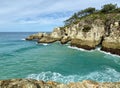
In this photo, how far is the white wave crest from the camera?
2516 centimetres

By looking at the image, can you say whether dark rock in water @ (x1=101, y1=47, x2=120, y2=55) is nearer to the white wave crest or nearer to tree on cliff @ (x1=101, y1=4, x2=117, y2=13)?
the white wave crest

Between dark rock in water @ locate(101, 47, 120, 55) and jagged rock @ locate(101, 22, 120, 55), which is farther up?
jagged rock @ locate(101, 22, 120, 55)

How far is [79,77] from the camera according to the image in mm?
26031

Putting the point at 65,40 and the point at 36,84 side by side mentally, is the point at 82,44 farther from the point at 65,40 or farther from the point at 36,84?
the point at 36,84

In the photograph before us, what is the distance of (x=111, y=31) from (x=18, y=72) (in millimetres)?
29353

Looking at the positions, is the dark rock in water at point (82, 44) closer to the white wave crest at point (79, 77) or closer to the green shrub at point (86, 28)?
the green shrub at point (86, 28)

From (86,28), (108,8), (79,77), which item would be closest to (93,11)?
(108,8)

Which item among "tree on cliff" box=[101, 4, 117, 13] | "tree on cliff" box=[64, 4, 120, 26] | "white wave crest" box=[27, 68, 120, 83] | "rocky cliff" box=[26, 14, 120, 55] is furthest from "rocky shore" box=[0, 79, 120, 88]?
"tree on cliff" box=[101, 4, 117, 13]

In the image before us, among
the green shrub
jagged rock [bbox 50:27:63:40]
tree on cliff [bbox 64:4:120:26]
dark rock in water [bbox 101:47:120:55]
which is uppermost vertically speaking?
tree on cliff [bbox 64:4:120:26]

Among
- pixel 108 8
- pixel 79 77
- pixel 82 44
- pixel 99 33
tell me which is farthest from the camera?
pixel 108 8

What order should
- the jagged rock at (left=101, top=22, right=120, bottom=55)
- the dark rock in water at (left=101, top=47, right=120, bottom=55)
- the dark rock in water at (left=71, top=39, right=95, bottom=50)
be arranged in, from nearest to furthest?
the dark rock in water at (left=101, top=47, right=120, bottom=55) → the jagged rock at (left=101, top=22, right=120, bottom=55) → the dark rock in water at (left=71, top=39, right=95, bottom=50)

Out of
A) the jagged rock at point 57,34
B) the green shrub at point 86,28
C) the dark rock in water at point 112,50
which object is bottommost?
the dark rock in water at point 112,50

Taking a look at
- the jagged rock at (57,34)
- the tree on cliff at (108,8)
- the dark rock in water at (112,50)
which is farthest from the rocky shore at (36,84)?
the jagged rock at (57,34)

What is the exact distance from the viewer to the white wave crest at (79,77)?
25.2 meters
